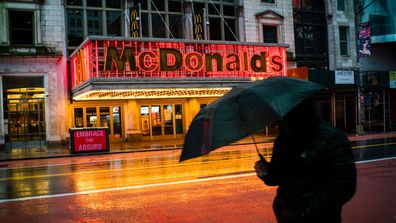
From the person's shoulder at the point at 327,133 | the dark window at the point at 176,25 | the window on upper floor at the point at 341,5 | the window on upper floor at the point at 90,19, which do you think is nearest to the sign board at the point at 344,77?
the window on upper floor at the point at 341,5

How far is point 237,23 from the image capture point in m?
32.4

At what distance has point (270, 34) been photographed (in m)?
33.5

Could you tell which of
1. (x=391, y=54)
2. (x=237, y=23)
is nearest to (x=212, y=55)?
(x=237, y=23)

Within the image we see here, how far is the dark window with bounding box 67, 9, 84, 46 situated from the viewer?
2769cm

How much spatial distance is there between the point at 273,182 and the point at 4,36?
83.2 ft

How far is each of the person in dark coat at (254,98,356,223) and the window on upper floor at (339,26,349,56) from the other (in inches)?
1387

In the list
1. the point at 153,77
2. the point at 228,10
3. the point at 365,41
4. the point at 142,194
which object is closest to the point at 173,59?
the point at 153,77

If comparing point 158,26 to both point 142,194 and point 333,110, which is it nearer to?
point 333,110

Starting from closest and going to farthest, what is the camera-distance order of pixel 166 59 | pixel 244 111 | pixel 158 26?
1. pixel 244 111
2. pixel 166 59
3. pixel 158 26

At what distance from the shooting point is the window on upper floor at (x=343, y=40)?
3652 centimetres

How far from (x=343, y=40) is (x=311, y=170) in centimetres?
3575

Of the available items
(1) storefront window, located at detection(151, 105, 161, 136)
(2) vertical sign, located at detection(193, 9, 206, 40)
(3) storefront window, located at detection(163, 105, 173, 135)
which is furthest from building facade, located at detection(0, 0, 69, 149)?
(2) vertical sign, located at detection(193, 9, 206, 40)

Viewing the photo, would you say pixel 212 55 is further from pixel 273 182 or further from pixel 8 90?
pixel 273 182

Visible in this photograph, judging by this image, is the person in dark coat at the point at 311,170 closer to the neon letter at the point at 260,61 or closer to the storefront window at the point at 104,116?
the neon letter at the point at 260,61
